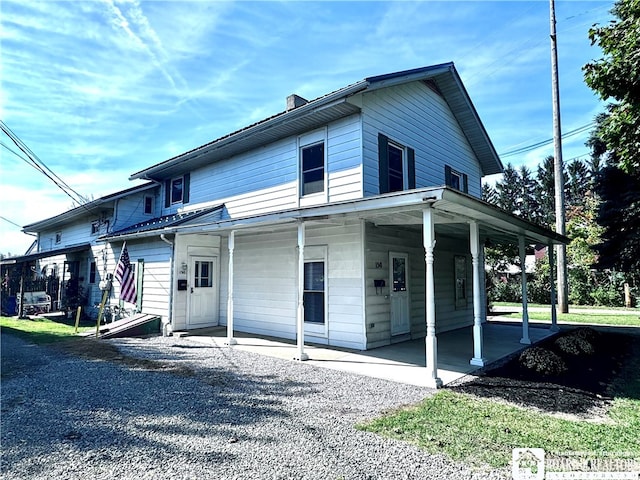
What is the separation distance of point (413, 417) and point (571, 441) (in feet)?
4.93

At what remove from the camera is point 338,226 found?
8234mm

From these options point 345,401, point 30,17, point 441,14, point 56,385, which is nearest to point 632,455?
point 345,401

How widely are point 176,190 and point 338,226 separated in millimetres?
8014

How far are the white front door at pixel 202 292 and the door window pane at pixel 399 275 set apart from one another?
5.43 metres

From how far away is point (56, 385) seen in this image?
550cm

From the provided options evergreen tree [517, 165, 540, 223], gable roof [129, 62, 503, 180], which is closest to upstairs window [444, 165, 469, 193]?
gable roof [129, 62, 503, 180]

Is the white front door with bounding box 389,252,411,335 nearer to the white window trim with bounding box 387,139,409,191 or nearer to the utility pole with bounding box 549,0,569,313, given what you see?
the white window trim with bounding box 387,139,409,191

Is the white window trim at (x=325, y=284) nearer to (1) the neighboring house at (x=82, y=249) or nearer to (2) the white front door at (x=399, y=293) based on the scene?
(2) the white front door at (x=399, y=293)

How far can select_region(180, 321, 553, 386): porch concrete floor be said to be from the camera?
616 cm

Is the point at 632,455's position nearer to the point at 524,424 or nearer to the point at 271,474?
the point at 524,424

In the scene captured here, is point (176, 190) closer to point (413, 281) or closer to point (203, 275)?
point (203, 275)

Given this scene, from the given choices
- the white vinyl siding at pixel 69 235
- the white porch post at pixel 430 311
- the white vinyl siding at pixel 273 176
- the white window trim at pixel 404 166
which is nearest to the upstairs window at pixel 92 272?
the white vinyl siding at pixel 69 235

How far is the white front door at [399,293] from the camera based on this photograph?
8625mm

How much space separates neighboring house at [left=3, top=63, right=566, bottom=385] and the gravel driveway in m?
1.50
